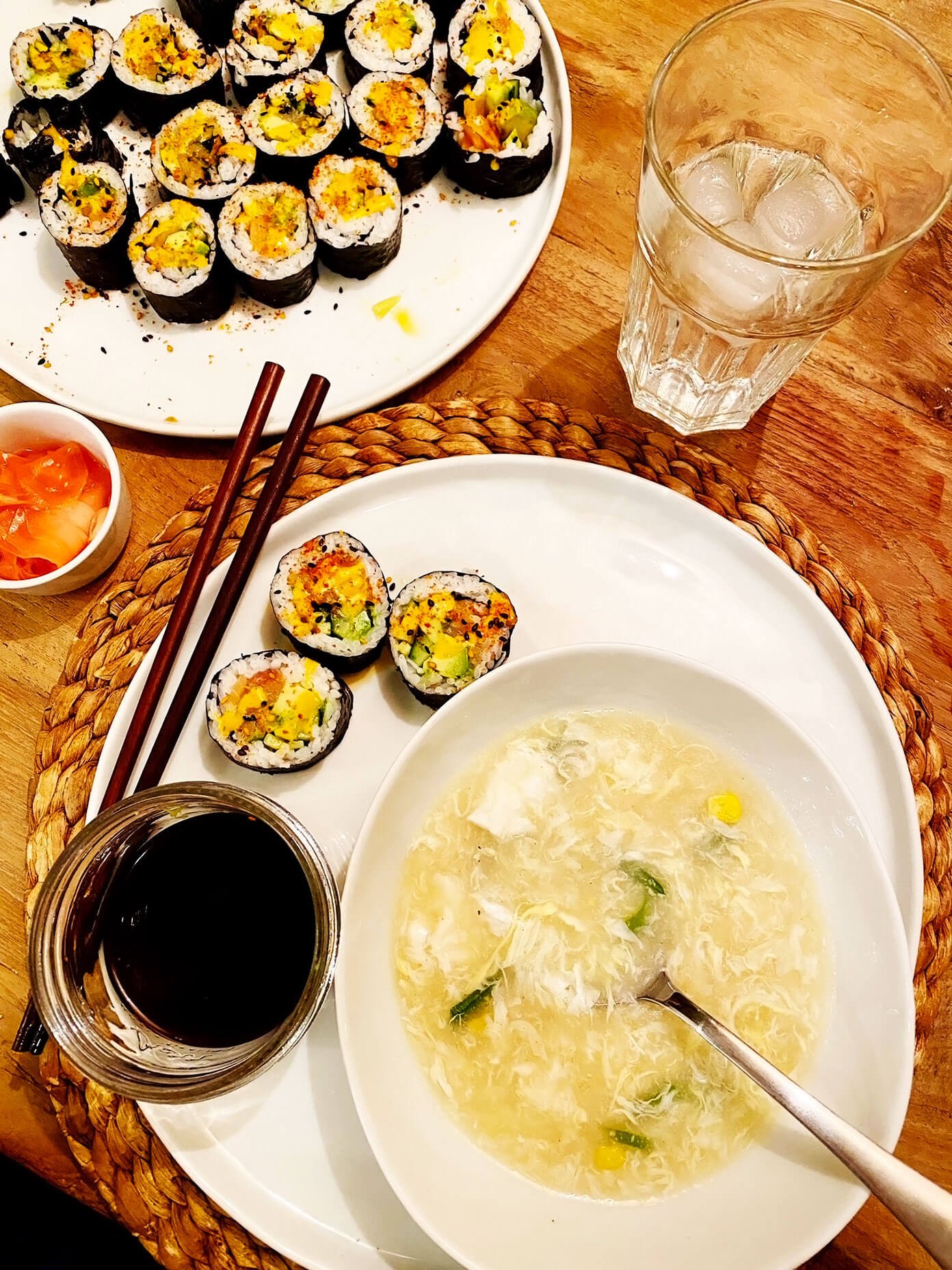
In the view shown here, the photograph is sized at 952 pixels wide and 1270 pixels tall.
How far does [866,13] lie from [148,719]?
1.41 metres

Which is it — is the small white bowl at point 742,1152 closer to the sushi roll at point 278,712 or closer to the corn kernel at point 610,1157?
the corn kernel at point 610,1157

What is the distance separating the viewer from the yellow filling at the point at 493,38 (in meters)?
1.68

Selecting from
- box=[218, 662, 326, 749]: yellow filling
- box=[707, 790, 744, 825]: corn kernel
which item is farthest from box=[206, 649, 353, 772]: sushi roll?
box=[707, 790, 744, 825]: corn kernel

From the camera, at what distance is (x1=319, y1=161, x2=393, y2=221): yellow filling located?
163 centimetres

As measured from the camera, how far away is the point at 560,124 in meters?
1.69

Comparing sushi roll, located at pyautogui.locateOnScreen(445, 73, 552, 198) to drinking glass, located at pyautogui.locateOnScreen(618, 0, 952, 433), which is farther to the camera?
sushi roll, located at pyautogui.locateOnScreen(445, 73, 552, 198)

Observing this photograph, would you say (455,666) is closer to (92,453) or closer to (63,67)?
(92,453)

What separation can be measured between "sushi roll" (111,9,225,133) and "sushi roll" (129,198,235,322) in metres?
0.20

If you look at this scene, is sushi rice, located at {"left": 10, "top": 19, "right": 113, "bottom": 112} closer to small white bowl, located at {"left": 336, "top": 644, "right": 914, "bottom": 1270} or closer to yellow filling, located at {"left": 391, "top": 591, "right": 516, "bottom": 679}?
yellow filling, located at {"left": 391, "top": 591, "right": 516, "bottom": 679}

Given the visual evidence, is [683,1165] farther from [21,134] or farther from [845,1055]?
[21,134]

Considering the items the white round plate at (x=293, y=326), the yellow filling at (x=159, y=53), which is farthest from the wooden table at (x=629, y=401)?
the yellow filling at (x=159, y=53)

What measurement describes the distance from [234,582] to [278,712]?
0.67 ft

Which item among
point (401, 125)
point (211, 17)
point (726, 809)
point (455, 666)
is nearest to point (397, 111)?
point (401, 125)

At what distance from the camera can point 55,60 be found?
1.73 m
